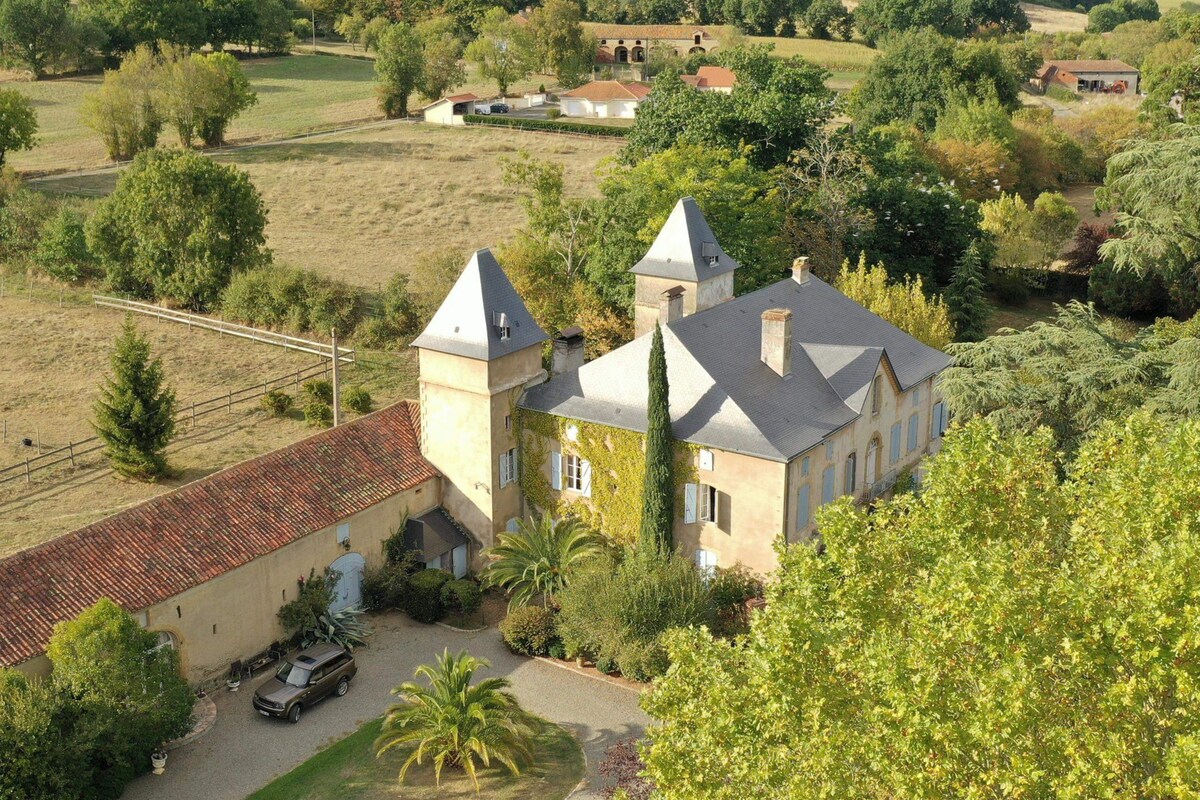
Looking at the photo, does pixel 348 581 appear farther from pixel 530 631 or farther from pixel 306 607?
pixel 530 631

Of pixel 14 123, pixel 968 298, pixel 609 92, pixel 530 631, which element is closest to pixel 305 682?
pixel 530 631

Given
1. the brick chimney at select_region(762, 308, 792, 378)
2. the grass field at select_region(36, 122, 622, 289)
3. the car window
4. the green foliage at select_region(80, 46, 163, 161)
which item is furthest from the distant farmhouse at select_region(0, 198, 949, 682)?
the green foliage at select_region(80, 46, 163, 161)

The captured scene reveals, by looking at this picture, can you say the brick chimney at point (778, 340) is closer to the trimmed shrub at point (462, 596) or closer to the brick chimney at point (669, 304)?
the brick chimney at point (669, 304)

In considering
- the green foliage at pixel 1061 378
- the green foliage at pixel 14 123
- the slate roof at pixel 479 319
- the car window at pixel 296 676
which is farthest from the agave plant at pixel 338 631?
the green foliage at pixel 14 123

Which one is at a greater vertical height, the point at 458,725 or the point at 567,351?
the point at 567,351

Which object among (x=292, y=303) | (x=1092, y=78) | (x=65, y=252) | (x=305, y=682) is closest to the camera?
(x=305, y=682)

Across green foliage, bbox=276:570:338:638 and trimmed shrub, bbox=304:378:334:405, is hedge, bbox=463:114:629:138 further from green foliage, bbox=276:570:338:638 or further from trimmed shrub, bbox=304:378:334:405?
green foliage, bbox=276:570:338:638
